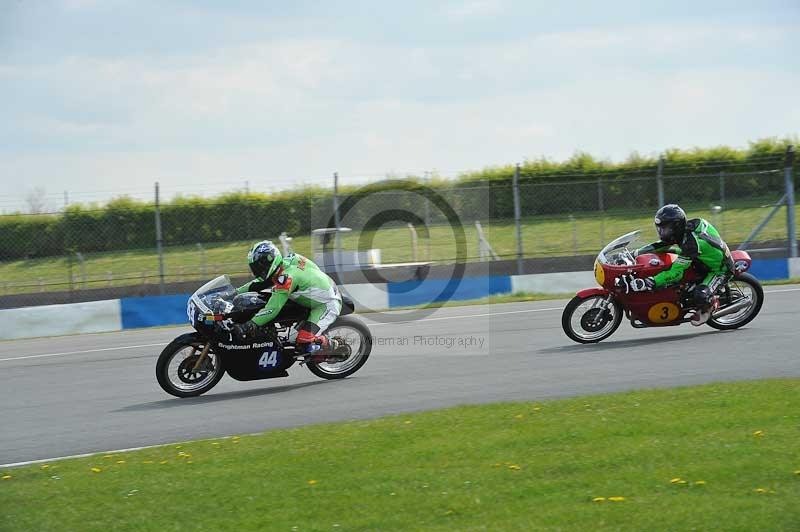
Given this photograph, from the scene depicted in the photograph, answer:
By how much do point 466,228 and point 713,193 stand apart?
Result: 6.00 m

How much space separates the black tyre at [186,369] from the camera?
953 centimetres

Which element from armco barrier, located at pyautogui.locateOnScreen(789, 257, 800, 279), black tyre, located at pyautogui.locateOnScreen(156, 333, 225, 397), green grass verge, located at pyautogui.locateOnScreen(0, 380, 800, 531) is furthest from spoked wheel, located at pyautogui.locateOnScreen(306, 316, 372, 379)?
armco barrier, located at pyautogui.locateOnScreen(789, 257, 800, 279)

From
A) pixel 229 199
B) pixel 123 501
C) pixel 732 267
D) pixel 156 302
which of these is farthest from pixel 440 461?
pixel 229 199

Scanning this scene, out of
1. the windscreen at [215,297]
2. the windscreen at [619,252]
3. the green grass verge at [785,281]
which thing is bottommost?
the green grass verge at [785,281]

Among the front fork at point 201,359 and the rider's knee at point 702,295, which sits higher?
the rider's knee at point 702,295

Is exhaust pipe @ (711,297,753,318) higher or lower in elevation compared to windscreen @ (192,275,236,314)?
lower

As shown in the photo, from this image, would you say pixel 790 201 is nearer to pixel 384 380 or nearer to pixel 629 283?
pixel 629 283

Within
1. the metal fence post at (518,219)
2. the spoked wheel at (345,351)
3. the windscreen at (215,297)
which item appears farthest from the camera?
the metal fence post at (518,219)

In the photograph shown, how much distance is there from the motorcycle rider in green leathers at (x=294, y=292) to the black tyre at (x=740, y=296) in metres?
5.00

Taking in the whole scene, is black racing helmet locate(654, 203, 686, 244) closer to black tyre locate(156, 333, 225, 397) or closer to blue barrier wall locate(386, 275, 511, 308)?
black tyre locate(156, 333, 225, 397)

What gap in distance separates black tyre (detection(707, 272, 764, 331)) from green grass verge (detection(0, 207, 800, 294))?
348 inches

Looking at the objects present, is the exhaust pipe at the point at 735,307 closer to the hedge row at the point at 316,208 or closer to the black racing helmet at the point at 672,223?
the black racing helmet at the point at 672,223

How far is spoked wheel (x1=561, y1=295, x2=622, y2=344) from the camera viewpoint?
11.4m

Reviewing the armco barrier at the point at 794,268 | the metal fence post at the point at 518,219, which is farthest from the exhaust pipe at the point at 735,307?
the armco barrier at the point at 794,268
